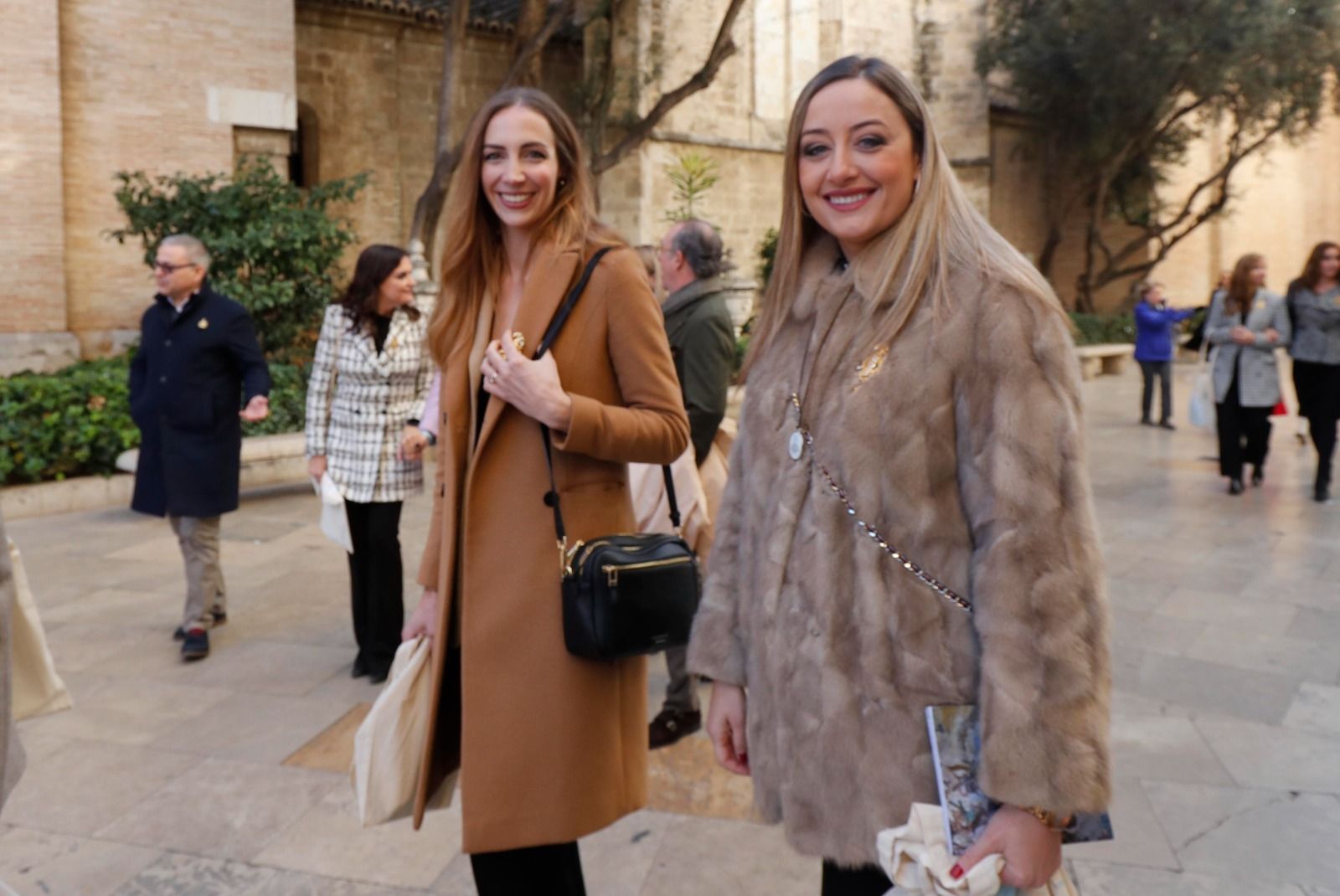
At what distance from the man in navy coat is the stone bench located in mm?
18866

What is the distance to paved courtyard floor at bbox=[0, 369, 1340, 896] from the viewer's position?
323 centimetres

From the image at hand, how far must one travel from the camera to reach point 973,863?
1467 mm

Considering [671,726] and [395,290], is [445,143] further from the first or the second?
[671,726]

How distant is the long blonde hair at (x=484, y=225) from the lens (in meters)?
2.43

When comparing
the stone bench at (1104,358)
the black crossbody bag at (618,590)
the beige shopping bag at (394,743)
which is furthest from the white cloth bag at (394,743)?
the stone bench at (1104,358)

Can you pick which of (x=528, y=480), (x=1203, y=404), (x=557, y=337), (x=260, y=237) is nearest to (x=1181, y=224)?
(x=1203, y=404)

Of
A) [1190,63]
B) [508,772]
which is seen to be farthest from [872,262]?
[1190,63]

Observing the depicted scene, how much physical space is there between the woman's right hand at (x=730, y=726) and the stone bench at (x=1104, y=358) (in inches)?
831

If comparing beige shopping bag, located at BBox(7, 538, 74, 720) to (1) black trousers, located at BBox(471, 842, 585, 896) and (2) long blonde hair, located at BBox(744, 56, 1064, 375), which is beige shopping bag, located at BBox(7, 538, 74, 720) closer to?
(1) black trousers, located at BBox(471, 842, 585, 896)

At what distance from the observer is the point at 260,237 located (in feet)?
37.9

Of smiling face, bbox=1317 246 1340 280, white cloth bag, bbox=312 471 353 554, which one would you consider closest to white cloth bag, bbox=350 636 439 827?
white cloth bag, bbox=312 471 353 554

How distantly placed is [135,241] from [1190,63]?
66.1ft

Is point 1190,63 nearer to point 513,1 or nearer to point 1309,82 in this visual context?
point 1309,82

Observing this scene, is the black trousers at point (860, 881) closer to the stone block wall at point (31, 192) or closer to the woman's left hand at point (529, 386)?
the woman's left hand at point (529, 386)
